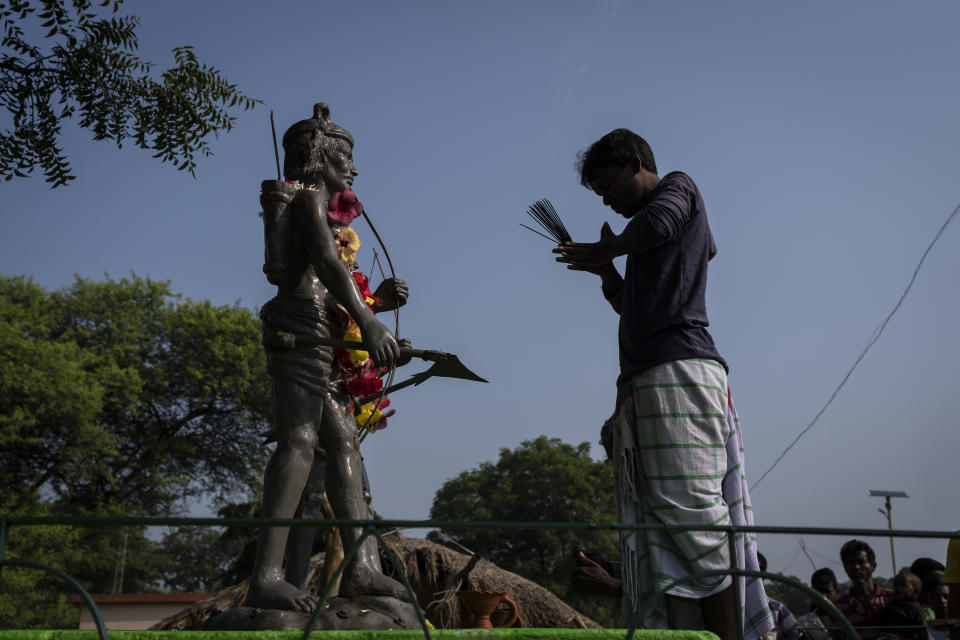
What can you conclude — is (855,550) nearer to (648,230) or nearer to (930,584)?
(930,584)

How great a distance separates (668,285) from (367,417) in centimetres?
202

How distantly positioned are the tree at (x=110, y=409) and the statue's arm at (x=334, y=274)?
20.1m

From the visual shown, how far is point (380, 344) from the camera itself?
3.77 metres

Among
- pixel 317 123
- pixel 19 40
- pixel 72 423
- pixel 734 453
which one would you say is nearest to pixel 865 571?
pixel 734 453

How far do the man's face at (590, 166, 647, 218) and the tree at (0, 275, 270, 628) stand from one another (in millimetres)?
21246

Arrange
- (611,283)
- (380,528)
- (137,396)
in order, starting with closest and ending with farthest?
(380,528) → (611,283) → (137,396)

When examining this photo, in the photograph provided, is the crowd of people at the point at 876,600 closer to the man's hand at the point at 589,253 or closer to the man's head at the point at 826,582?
the man's head at the point at 826,582

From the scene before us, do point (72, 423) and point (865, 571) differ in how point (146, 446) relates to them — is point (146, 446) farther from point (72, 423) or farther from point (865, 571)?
point (865, 571)

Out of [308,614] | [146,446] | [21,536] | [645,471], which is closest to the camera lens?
[645,471]

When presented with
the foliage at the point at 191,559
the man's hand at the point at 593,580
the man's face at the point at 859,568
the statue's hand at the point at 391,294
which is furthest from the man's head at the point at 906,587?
the foliage at the point at 191,559

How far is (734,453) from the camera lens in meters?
3.23

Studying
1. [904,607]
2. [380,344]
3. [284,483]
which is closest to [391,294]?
[380,344]

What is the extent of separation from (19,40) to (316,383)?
16.6 feet

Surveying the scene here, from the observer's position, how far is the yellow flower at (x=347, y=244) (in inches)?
184
